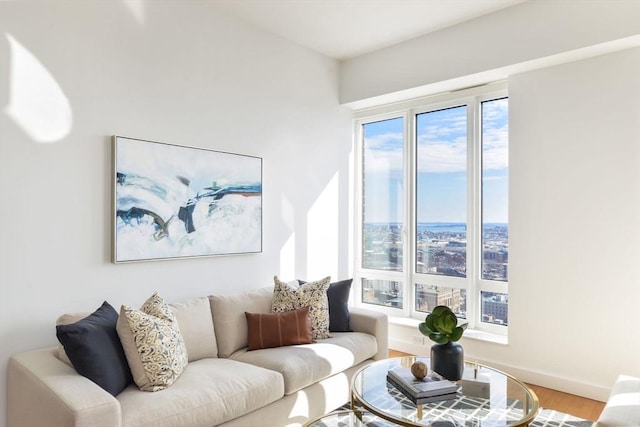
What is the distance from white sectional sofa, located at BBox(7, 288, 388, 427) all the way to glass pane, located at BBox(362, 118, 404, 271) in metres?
1.31

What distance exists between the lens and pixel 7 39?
2.40 metres

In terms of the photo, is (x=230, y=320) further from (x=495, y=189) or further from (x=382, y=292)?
(x=495, y=189)

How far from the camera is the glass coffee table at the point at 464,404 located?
6.53ft

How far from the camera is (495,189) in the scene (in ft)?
12.9

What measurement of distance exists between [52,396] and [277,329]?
1.43m

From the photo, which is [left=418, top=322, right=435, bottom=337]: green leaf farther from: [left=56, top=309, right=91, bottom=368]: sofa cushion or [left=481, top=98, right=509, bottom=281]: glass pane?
[left=56, top=309, right=91, bottom=368]: sofa cushion

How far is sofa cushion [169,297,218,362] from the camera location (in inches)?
108

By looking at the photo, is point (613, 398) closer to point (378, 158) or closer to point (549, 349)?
point (549, 349)

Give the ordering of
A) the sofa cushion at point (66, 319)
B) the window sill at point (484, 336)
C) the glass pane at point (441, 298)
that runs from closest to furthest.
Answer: the sofa cushion at point (66, 319)
the window sill at point (484, 336)
the glass pane at point (441, 298)

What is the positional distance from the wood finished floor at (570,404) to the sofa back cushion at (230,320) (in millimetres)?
2159

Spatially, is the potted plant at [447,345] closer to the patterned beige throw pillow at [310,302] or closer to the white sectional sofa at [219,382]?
the white sectional sofa at [219,382]

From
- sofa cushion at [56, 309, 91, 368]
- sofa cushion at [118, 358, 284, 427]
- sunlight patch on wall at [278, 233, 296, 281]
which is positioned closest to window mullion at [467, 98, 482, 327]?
sunlight patch on wall at [278, 233, 296, 281]

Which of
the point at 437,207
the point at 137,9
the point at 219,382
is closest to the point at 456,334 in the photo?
the point at 219,382

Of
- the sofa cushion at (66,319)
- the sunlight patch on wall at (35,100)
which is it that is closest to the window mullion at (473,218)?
the sofa cushion at (66,319)
